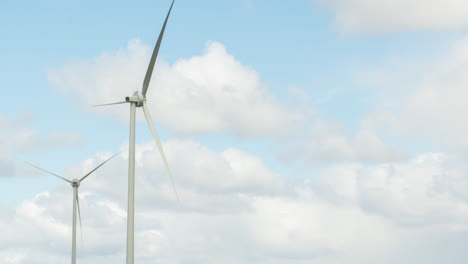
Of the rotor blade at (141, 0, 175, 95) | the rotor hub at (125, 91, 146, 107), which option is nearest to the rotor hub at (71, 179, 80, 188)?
the rotor blade at (141, 0, 175, 95)

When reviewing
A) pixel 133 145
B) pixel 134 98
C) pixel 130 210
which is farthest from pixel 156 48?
pixel 130 210

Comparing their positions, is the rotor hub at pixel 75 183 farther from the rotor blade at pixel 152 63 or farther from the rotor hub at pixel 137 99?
the rotor hub at pixel 137 99

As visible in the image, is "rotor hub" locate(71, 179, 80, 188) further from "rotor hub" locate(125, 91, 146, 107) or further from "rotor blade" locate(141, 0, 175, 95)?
"rotor hub" locate(125, 91, 146, 107)

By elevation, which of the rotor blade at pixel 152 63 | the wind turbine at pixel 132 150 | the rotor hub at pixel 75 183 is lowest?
the wind turbine at pixel 132 150

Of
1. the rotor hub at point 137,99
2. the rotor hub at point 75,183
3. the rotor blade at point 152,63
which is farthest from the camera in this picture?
the rotor hub at point 75,183

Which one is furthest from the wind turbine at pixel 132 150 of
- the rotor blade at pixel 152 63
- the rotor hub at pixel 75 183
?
the rotor hub at pixel 75 183

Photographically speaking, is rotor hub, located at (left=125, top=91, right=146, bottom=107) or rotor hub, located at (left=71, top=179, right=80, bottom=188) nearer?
rotor hub, located at (left=125, top=91, right=146, bottom=107)

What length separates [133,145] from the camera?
52031mm

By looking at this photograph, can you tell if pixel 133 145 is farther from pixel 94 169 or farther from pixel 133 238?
pixel 94 169

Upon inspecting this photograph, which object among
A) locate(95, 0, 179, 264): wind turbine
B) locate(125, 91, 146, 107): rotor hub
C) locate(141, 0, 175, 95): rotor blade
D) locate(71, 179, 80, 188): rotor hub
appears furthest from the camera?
locate(71, 179, 80, 188): rotor hub

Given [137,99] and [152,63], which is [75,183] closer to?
[152,63]

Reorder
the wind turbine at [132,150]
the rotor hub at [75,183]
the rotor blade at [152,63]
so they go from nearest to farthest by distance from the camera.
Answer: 1. the wind turbine at [132,150]
2. the rotor blade at [152,63]
3. the rotor hub at [75,183]

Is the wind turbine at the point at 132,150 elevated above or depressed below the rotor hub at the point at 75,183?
below

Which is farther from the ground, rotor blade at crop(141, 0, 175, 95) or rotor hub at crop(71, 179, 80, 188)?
rotor hub at crop(71, 179, 80, 188)
